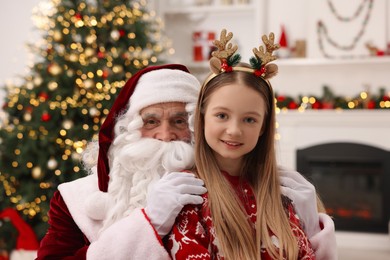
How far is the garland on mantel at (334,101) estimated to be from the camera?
512 cm

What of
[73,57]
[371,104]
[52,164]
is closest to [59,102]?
[73,57]

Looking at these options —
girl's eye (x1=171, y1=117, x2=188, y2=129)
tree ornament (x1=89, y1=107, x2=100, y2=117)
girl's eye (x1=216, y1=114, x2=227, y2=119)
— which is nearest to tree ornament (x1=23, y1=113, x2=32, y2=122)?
tree ornament (x1=89, y1=107, x2=100, y2=117)

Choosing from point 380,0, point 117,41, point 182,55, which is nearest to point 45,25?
point 117,41

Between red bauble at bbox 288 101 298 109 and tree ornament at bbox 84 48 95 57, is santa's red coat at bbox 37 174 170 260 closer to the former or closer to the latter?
tree ornament at bbox 84 48 95 57

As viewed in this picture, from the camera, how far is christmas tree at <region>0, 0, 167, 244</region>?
12.2 ft

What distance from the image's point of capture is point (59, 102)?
12.3ft

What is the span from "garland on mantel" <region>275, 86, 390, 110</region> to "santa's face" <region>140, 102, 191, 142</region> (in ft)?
12.5

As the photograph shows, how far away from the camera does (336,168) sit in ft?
17.7

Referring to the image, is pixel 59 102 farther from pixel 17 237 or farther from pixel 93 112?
pixel 17 237

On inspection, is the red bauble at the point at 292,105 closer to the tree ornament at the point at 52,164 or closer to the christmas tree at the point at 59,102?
the christmas tree at the point at 59,102

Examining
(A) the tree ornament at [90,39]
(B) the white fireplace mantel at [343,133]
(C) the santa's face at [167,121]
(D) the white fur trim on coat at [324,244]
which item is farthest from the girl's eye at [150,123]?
(B) the white fireplace mantel at [343,133]

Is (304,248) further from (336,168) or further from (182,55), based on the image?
(182,55)

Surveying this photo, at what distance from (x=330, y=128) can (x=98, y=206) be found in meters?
4.02

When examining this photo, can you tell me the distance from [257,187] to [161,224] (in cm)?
30
